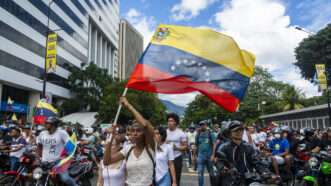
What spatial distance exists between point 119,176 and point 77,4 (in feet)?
159

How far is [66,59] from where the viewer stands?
42438mm

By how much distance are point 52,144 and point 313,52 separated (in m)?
39.3

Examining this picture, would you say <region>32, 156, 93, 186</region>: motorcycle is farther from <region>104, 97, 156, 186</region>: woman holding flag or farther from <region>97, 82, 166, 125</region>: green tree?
<region>97, 82, 166, 125</region>: green tree

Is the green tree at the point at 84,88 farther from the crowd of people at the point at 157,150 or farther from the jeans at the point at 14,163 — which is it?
the jeans at the point at 14,163

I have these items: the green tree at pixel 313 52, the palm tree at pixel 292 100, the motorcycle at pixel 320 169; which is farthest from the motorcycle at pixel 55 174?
the palm tree at pixel 292 100

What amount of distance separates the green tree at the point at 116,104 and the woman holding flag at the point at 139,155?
3260 cm

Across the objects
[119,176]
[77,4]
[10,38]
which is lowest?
[119,176]

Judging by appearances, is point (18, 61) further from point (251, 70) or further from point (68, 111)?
point (251, 70)

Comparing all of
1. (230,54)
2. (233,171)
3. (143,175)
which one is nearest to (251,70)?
(230,54)

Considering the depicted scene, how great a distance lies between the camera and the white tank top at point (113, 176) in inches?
123

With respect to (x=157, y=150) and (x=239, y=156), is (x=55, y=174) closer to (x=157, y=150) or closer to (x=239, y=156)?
(x=157, y=150)

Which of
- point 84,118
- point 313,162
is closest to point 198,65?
point 313,162

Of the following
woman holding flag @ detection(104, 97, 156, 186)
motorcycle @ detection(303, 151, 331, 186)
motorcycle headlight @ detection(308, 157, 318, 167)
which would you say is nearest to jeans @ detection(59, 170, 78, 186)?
woman holding flag @ detection(104, 97, 156, 186)

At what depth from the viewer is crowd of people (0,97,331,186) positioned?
3.12 m
